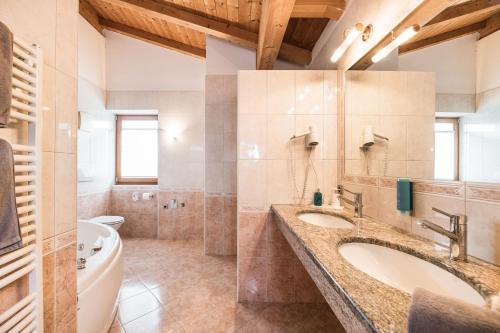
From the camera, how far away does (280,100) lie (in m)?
1.89

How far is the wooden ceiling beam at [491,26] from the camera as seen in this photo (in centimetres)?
75

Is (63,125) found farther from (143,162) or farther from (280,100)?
(143,162)

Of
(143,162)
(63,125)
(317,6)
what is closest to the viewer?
(63,125)

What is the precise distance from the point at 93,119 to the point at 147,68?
1.13 m

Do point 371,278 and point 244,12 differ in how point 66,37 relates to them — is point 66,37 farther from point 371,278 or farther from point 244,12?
point 244,12

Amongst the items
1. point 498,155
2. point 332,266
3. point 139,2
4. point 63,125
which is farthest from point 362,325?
point 139,2

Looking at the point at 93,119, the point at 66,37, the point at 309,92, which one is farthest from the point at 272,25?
the point at 93,119

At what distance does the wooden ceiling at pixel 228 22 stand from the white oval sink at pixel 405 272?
5.33 ft

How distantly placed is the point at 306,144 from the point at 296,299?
1356 millimetres

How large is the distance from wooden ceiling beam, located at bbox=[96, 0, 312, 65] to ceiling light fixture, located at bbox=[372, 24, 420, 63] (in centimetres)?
149

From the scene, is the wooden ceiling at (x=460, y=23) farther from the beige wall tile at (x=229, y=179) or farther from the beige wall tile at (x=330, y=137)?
the beige wall tile at (x=229, y=179)

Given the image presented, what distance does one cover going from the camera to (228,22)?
2.58m

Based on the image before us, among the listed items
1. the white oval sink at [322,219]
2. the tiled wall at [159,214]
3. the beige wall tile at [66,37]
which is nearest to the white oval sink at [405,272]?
the white oval sink at [322,219]

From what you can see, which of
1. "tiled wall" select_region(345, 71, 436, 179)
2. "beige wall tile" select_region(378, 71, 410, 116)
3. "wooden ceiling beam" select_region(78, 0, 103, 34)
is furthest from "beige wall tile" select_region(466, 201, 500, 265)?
"wooden ceiling beam" select_region(78, 0, 103, 34)
